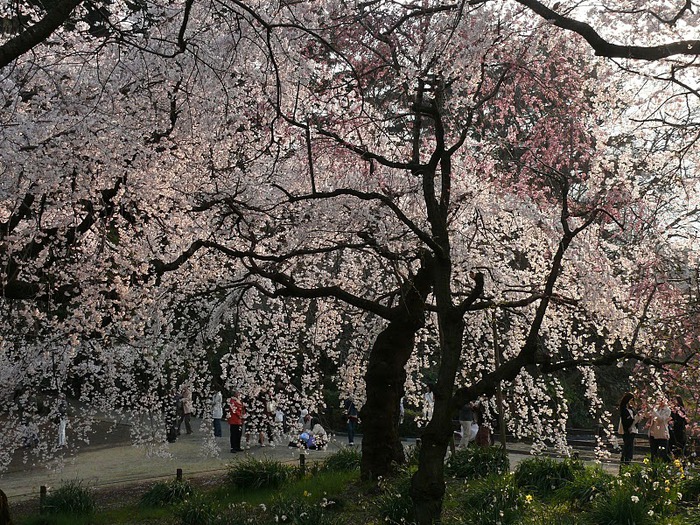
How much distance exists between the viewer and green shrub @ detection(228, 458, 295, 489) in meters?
11.0

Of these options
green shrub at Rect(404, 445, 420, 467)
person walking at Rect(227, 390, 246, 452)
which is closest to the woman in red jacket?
person walking at Rect(227, 390, 246, 452)

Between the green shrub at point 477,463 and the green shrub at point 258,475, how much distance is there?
265cm

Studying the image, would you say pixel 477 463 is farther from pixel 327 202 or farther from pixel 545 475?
pixel 327 202

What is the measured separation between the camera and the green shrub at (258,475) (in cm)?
1096

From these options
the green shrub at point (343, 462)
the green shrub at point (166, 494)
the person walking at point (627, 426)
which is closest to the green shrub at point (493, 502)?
the green shrub at point (343, 462)

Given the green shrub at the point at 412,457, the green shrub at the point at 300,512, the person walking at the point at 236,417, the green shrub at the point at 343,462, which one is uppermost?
the person walking at the point at 236,417

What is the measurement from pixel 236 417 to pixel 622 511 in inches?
362

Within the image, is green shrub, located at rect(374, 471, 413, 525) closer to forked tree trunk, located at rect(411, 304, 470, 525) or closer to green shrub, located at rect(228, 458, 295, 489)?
forked tree trunk, located at rect(411, 304, 470, 525)

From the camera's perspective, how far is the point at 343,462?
12.0 meters

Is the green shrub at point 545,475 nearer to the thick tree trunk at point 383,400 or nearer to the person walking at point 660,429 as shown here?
the thick tree trunk at point 383,400

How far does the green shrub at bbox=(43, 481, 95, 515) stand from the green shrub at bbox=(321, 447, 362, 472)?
3.81 m

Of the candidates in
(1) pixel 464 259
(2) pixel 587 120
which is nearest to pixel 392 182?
(1) pixel 464 259

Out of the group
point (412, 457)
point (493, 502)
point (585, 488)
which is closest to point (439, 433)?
point (493, 502)

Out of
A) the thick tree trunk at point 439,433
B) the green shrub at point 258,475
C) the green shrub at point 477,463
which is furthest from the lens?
the green shrub at point 258,475
